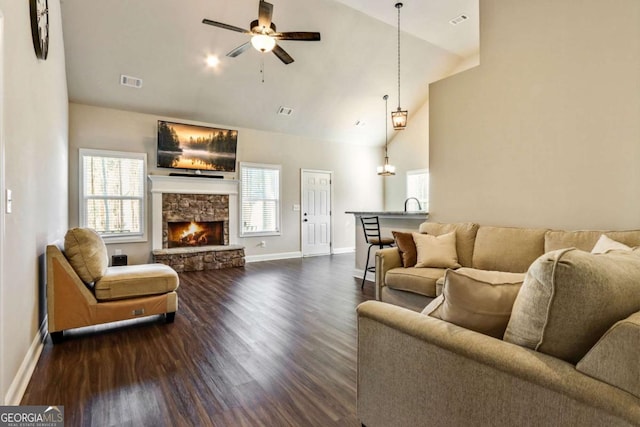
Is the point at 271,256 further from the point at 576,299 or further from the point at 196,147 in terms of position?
the point at 576,299

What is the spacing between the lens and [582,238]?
2.85 m

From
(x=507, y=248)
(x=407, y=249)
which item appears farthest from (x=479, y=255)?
(x=407, y=249)

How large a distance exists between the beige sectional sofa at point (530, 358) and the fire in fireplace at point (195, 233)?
19.4ft

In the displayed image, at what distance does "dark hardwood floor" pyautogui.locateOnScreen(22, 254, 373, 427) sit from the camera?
188 centimetres

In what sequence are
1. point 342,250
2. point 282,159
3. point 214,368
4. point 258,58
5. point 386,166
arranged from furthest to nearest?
1. point 342,250
2. point 282,159
3. point 386,166
4. point 258,58
5. point 214,368

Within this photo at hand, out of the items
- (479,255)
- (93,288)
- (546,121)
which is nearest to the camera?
(93,288)

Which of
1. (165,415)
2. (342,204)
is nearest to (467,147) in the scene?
(165,415)

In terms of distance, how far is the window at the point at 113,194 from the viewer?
19.0 ft

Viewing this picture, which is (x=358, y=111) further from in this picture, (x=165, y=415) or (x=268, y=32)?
(x=165, y=415)

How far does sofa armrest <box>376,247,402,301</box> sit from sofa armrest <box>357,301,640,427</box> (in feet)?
6.80

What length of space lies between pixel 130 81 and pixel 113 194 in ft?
6.68

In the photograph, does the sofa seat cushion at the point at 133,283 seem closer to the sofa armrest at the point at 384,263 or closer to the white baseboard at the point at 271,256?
the sofa armrest at the point at 384,263

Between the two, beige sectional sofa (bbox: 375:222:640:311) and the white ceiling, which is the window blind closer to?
the white ceiling

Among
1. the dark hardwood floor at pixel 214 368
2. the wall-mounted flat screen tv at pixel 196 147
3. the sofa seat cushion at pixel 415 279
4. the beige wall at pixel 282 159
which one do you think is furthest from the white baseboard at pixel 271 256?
the sofa seat cushion at pixel 415 279
